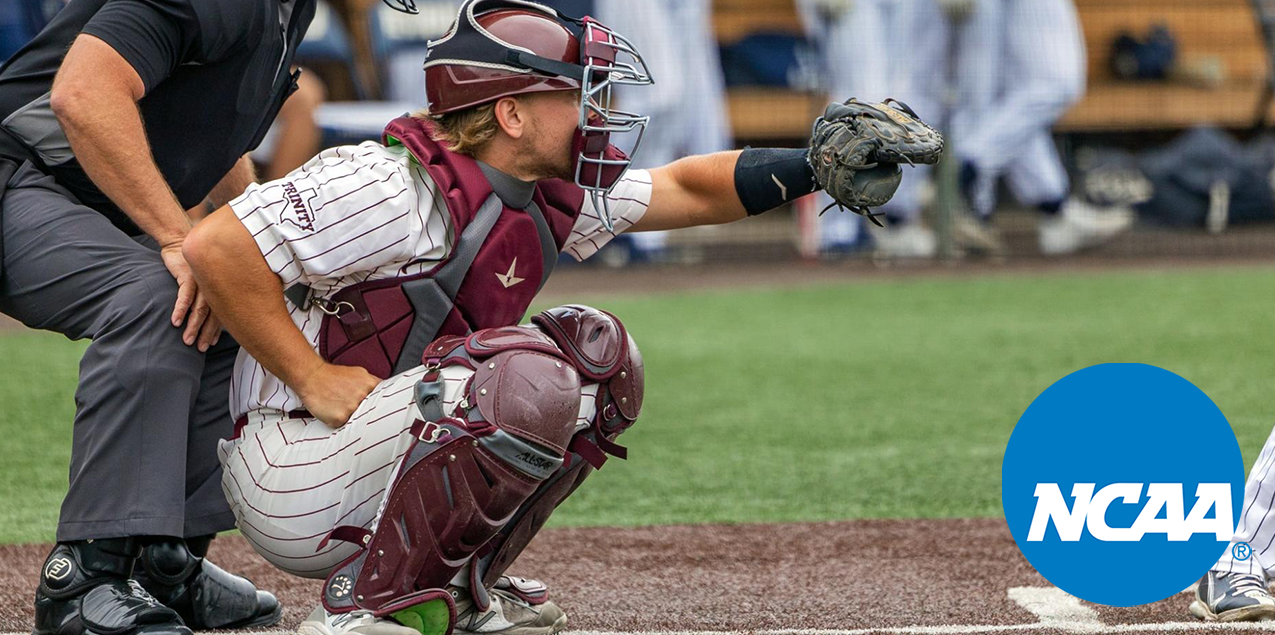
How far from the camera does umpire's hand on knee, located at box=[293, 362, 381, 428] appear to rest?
9.39ft

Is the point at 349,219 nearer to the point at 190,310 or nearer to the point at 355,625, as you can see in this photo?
Answer: the point at 190,310

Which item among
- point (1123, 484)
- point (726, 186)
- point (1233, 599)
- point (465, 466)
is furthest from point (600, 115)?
point (1233, 599)

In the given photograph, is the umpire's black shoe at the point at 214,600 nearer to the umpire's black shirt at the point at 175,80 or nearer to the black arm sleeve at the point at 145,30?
the umpire's black shirt at the point at 175,80

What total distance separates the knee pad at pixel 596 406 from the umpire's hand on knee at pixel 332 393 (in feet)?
1.17

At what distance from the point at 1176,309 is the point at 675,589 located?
5694 mm

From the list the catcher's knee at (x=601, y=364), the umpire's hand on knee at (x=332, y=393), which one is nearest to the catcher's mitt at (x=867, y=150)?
the catcher's knee at (x=601, y=364)

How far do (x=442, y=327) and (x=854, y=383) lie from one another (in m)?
3.89

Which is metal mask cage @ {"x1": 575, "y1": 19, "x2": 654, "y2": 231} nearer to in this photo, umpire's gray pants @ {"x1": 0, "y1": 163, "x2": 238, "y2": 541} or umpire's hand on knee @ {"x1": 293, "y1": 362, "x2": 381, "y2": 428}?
umpire's hand on knee @ {"x1": 293, "y1": 362, "x2": 381, "y2": 428}

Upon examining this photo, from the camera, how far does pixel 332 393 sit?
2.87m

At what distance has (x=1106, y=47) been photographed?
14219 mm

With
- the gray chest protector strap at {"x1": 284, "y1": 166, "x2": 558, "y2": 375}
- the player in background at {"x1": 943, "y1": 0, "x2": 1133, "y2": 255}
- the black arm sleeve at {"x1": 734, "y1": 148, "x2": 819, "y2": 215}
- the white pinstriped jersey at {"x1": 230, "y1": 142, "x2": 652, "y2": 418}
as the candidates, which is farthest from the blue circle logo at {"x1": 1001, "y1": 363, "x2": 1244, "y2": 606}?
the player in background at {"x1": 943, "y1": 0, "x2": 1133, "y2": 255}

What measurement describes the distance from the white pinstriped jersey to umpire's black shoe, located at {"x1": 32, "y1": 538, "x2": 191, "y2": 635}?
61cm

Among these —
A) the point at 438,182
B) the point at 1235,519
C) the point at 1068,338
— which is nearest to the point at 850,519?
the point at 1235,519

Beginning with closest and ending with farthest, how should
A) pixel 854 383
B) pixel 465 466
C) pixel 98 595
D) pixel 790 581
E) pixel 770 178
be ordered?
pixel 465 466 < pixel 98 595 < pixel 770 178 < pixel 790 581 < pixel 854 383
